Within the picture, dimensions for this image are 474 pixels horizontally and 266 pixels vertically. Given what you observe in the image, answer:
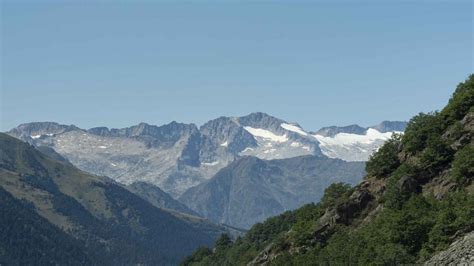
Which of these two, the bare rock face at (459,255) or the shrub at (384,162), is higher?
the shrub at (384,162)

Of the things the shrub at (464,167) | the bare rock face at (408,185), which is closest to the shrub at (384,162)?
the bare rock face at (408,185)

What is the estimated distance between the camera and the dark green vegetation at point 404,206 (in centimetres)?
9044

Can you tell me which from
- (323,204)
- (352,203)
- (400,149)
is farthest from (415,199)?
(323,204)

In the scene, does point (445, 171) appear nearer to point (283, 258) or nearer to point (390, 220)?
point (390, 220)

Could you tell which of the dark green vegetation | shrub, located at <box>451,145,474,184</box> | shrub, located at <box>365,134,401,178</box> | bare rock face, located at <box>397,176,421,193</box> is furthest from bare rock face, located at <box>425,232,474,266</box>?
shrub, located at <box>365,134,401,178</box>

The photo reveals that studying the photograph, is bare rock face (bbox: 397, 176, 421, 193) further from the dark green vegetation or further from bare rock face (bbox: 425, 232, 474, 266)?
bare rock face (bbox: 425, 232, 474, 266)

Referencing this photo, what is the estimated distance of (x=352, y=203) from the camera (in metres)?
126

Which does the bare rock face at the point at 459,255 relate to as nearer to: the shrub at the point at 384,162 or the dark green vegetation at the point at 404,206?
the dark green vegetation at the point at 404,206

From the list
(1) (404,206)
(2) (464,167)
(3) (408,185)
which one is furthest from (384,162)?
(2) (464,167)

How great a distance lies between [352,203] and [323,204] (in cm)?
2498

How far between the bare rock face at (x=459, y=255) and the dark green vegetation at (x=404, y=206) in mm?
7614

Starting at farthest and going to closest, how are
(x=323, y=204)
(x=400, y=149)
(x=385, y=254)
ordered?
1. (x=323, y=204)
2. (x=400, y=149)
3. (x=385, y=254)

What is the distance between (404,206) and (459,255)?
112 feet

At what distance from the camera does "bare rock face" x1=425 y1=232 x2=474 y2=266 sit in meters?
69.9
